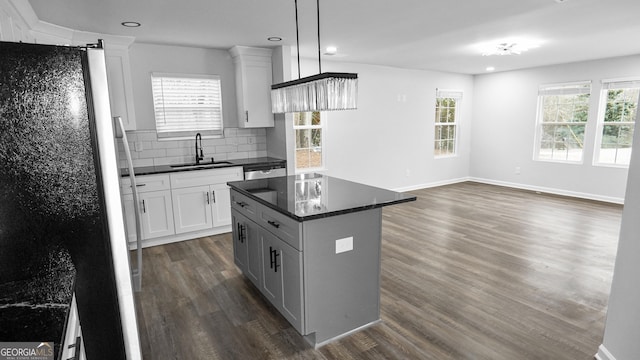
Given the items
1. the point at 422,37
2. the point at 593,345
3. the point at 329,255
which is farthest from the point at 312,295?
the point at 422,37

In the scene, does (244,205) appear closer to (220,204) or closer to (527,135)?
(220,204)

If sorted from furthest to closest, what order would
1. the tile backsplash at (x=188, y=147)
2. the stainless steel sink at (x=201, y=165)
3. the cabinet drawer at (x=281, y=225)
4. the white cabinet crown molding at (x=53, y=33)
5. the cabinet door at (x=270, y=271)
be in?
the tile backsplash at (x=188, y=147) < the stainless steel sink at (x=201, y=165) < the white cabinet crown molding at (x=53, y=33) < the cabinet door at (x=270, y=271) < the cabinet drawer at (x=281, y=225)

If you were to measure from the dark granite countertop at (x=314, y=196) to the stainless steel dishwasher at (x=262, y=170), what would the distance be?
1.41m

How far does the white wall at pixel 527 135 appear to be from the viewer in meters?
6.00

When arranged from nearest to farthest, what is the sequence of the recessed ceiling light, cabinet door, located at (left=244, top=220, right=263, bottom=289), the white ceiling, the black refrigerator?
1. the black refrigerator
2. cabinet door, located at (left=244, top=220, right=263, bottom=289)
3. the white ceiling
4. the recessed ceiling light

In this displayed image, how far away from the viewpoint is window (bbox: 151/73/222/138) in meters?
4.56

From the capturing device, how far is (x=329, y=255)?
2258mm

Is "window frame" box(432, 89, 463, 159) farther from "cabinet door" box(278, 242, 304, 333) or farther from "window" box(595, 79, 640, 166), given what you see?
"cabinet door" box(278, 242, 304, 333)

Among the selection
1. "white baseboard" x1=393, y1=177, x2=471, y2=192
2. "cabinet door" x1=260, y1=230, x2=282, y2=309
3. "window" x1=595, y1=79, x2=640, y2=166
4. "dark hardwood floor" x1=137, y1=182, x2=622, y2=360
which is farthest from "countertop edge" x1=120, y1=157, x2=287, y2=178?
"window" x1=595, y1=79, x2=640, y2=166

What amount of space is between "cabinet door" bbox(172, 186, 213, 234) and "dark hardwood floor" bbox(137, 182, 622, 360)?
0.24 metres

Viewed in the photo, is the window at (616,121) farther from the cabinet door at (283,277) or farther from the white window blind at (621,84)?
the cabinet door at (283,277)

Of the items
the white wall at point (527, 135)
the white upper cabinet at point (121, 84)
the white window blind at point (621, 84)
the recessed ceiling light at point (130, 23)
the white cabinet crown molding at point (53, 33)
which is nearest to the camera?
the white cabinet crown molding at point (53, 33)

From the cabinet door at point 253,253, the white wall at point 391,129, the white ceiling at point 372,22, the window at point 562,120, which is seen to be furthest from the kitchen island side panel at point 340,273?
the window at point 562,120

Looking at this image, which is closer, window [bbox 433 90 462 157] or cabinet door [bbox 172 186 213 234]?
cabinet door [bbox 172 186 213 234]
